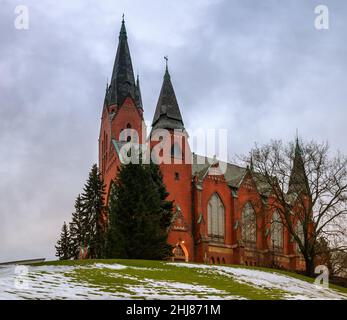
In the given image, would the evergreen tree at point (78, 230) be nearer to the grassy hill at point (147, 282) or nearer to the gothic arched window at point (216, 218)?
the gothic arched window at point (216, 218)

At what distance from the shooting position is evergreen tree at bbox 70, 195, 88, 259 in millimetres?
54491

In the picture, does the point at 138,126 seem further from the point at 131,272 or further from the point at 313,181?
the point at 131,272

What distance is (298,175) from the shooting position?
4131 centimetres

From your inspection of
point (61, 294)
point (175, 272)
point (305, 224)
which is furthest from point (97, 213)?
point (61, 294)

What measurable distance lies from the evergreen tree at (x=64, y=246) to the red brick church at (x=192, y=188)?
25.7ft

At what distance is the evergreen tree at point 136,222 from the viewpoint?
37.8 metres

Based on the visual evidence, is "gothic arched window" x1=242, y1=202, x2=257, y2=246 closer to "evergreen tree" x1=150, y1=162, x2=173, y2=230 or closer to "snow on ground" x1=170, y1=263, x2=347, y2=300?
"evergreen tree" x1=150, y1=162, x2=173, y2=230

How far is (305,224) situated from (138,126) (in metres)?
32.2

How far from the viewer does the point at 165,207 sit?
47.8 metres

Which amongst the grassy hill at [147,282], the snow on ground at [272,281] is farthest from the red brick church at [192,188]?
the grassy hill at [147,282]

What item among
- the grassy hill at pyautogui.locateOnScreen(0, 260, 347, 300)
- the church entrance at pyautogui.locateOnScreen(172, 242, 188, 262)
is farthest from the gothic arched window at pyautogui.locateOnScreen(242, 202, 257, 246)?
the grassy hill at pyautogui.locateOnScreen(0, 260, 347, 300)
